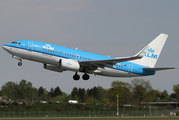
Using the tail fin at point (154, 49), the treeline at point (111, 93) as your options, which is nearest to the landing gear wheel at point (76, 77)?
the tail fin at point (154, 49)

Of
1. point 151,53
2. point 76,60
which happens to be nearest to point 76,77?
point 76,60

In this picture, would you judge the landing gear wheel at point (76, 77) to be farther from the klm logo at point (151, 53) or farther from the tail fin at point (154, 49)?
the klm logo at point (151, 53)

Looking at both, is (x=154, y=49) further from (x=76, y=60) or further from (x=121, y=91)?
(x=121, y=91)

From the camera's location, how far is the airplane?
45219 millimetres

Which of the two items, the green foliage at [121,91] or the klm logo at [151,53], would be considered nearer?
the klm logo at [151,53]

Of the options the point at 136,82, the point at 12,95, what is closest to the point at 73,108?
the point at 136,82

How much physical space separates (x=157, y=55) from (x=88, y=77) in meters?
15.4

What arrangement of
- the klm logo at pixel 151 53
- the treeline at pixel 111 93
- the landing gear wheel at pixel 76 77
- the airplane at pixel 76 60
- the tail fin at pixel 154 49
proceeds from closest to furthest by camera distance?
1. the airplane at pixel 76 60
2. the landing gear wheel at pixel 76 77
3. the tail fin at pixel 154 49
4. the klm logo at pixel 151 53
5. the treeline at pixel 111 93

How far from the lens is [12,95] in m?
142

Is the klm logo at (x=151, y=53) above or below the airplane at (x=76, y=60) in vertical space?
above

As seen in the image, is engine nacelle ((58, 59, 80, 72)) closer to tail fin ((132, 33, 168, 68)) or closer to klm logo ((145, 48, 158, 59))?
tail fin ((132, 33, 168, 68))

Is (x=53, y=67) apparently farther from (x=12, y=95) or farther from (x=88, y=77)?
(x=12, y=95)

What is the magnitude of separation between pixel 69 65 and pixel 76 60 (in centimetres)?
191

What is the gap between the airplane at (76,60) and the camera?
148 ft
